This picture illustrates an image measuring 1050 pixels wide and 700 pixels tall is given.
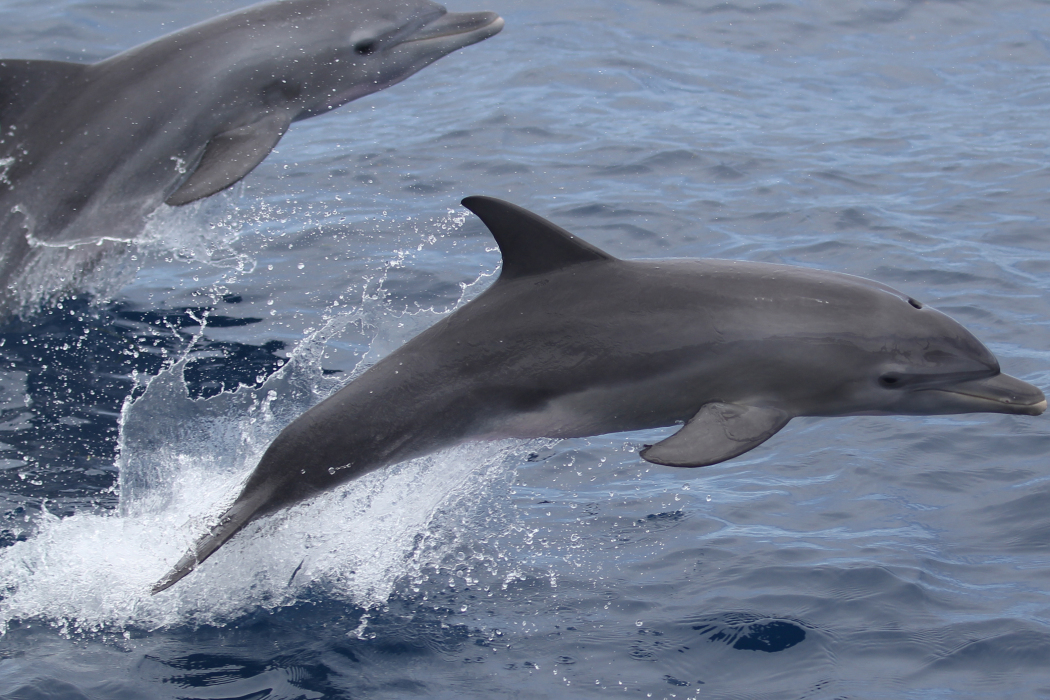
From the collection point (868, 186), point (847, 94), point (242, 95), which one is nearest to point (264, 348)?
point (242, 95)

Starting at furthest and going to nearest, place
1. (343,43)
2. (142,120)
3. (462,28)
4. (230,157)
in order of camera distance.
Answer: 1. (462,28)
2. (343,43)
3. (142,120)
4. (230,157)

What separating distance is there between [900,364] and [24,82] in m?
5.50

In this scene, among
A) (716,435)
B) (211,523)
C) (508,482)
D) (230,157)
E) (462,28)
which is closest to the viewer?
(716,435)

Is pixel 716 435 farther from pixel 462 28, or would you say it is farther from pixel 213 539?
pixel 462 28

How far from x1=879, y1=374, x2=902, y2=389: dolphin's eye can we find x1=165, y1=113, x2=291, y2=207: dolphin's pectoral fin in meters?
3.89

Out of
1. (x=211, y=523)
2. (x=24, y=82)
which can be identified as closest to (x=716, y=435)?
(x=211, y=523)

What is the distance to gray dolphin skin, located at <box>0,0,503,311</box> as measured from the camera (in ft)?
23.4

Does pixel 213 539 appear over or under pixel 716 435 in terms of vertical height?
under

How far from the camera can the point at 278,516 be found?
220 inches

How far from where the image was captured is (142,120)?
7.21 metres

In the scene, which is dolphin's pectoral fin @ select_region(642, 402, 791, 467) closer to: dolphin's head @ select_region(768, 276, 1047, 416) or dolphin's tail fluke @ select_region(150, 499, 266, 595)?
dolphin's head @ select_region(768, 276, 1047, 416)

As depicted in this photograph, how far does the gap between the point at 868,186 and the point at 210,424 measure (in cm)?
745

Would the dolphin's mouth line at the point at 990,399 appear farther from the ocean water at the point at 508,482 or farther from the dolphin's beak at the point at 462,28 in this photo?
the dolphin's beak at the point at 462,28

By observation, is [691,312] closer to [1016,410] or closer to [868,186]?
[1016,410]
